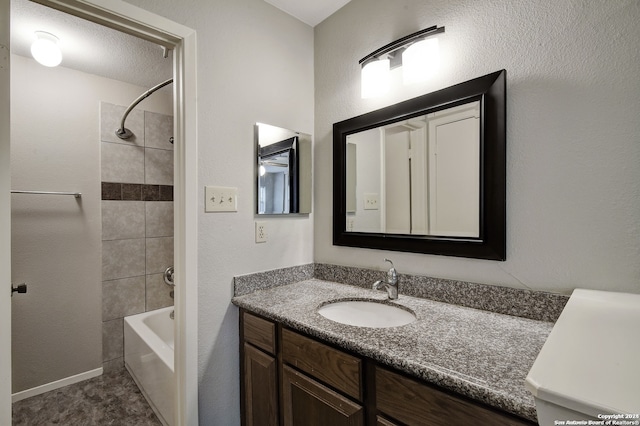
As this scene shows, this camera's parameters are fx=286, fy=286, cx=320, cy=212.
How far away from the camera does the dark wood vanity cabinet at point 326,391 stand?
708 mm

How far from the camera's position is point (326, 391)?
0.96 metres

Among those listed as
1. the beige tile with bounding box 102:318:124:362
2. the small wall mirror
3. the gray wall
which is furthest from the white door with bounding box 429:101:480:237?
the beige tile with bounding box 102:318:124:362

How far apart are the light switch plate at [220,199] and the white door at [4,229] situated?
617 millimetres

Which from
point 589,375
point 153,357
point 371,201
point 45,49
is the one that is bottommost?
point 153,357

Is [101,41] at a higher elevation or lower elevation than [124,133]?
higher

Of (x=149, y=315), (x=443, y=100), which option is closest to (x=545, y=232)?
(x=443, y=100)

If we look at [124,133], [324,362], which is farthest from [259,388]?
[124,133]

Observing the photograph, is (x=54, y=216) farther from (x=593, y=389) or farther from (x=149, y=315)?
(x=593, y=389)

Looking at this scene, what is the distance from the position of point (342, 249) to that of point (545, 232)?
36.5 inches

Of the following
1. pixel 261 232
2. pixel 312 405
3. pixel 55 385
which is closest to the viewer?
pixel 312 405

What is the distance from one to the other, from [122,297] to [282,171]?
1838mm

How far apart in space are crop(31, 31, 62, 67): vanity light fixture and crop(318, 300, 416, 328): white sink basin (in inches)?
83.4

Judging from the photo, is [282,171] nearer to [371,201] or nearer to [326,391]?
[371,201]

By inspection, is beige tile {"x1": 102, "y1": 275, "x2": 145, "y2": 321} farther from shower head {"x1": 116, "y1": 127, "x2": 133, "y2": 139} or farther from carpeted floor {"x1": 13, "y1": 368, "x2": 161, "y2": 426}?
shower head {"x1": 116, "y1": 127, "x2": 133, "y2": 139}
